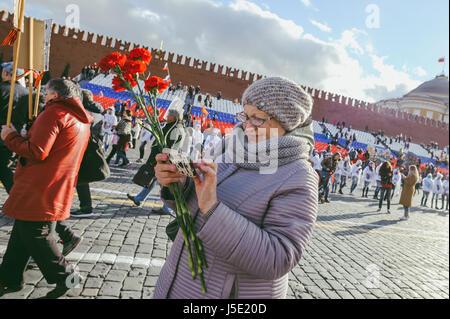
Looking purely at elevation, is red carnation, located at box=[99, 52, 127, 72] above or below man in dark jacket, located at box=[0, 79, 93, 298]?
above

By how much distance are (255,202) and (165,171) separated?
366 mm

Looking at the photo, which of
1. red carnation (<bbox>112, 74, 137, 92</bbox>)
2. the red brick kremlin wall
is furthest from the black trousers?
the red brick kremlin wall

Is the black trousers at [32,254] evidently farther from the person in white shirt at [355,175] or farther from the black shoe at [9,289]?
the person in white shirt at [355,175]

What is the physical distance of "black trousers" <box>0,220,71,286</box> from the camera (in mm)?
2021

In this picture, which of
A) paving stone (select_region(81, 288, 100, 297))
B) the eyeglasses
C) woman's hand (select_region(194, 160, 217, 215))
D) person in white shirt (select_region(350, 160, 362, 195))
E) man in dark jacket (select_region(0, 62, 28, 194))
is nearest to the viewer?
woman's hand (select_region(194, 160, 217, 215))

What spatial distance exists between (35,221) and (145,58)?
57.4 inches

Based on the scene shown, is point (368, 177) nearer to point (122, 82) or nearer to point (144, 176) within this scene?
point (144, 176)

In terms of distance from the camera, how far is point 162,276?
1358 millimetres

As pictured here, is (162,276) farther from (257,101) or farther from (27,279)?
(27,279)

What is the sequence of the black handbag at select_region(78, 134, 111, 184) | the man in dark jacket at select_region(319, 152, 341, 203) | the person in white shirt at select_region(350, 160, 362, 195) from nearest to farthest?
the black handbag at select_region(78, 134, 111, 184) < the man in dark jacket at select_region(319, 152, 341, 203) < the person in white shirt at select_region(350, 160, 362, 195)

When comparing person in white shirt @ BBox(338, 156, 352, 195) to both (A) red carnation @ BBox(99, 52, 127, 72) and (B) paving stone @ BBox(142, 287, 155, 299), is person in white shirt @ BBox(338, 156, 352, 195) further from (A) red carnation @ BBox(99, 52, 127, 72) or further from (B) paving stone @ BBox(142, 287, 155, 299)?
(A) red carnation @ BBox(99, 52, 127, 72)

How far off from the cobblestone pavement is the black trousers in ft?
0.61

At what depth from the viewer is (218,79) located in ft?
119
